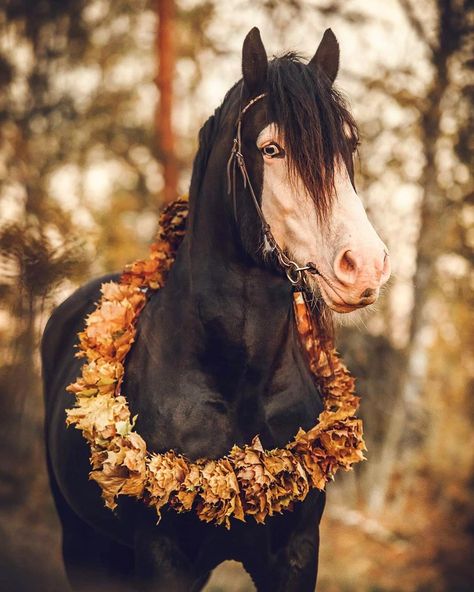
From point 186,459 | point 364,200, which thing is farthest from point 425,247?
point 186,459

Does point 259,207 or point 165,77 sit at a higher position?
point 165,77

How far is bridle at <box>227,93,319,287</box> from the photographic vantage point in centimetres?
254

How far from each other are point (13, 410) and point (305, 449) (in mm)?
3177

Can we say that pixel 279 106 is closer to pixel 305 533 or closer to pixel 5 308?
pixel 305 533

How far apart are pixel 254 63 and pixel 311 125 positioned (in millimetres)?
362

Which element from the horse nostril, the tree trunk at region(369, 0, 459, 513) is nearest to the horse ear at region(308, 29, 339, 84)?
the horse nostril

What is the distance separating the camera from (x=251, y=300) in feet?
8.98

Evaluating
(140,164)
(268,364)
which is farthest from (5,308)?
(140,164)

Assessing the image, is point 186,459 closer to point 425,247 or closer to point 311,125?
point 311,125

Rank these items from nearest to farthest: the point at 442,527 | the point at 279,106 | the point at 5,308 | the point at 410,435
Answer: the point at 279,106 → the point at 5,308 → the point at 442,527 → the point at 410,435

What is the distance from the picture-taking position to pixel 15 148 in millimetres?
9867

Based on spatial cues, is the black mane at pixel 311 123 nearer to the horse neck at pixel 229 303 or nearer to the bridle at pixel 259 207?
the bridle at pixel 259 207

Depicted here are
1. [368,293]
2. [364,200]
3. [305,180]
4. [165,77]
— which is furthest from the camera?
[165,77]

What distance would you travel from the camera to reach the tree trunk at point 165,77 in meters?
10.3
